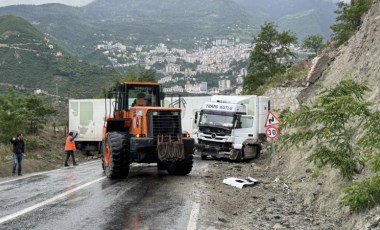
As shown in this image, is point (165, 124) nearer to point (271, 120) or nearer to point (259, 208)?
point (259, 208)

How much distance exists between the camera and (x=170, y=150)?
46.6 ft

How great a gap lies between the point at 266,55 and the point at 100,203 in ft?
122

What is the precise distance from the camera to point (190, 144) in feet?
48.2

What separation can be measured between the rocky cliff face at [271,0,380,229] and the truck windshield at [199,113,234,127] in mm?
4858

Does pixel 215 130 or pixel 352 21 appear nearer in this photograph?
pixel 215 130

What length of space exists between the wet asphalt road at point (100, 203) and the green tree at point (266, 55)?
103 ft

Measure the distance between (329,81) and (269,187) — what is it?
32.0 ft

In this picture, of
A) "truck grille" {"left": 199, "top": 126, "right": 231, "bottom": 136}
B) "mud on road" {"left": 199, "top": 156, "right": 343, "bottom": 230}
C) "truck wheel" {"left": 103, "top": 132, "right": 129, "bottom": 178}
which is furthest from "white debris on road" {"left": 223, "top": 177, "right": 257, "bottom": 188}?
"truck grille" {"left": 199, "top": 126, "right": 231, "bottom": 136}

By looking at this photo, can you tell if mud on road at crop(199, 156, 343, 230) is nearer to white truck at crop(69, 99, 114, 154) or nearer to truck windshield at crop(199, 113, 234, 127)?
truck windshield at crop(199, 113, 234, 127)

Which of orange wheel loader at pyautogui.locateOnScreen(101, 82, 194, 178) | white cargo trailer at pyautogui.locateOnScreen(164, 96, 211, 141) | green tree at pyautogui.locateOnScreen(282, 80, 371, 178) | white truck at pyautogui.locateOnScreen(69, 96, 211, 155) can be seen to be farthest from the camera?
white truck at pyautogui.locateOnScreen(69, 96, 211, 155)

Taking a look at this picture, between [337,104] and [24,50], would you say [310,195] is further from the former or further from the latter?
[24,50]

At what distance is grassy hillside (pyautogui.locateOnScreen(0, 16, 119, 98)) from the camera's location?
78938 mm

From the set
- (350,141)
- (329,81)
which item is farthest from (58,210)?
(329,81)

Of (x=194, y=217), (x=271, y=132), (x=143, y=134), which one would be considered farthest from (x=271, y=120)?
(x=194, y=217)
